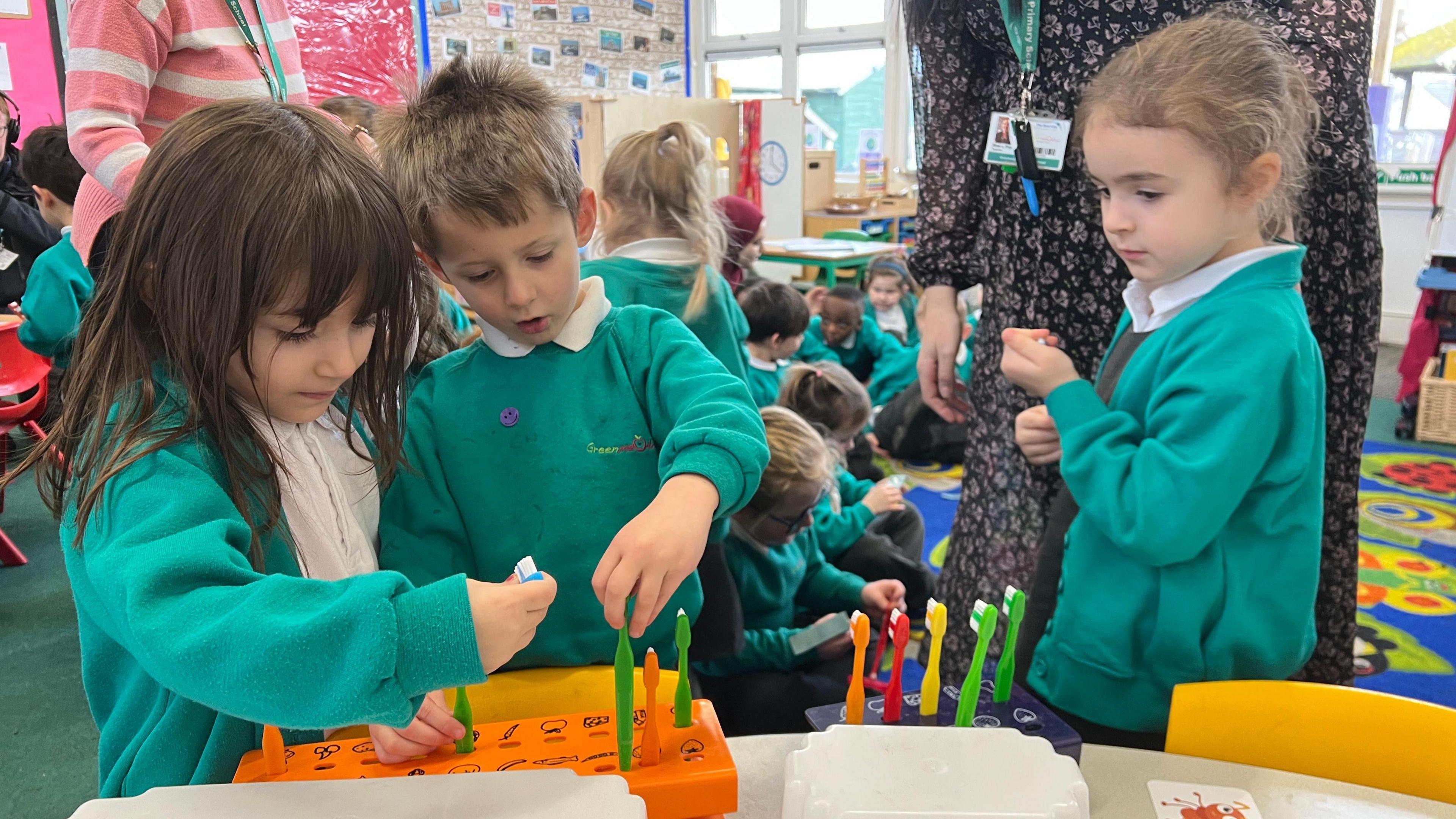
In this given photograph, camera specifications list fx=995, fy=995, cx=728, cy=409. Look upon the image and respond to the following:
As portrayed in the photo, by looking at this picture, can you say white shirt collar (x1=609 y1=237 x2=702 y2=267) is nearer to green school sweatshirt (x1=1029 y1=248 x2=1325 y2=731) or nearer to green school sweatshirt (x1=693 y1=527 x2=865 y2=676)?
green school sweatshirt (x1=693 y1=527 x2=865 y2=676)

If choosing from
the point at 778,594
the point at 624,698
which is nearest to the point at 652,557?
the point at 624,698

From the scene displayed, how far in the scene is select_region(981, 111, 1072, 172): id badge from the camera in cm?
125

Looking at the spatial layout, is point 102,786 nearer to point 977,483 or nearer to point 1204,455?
point 1204,455

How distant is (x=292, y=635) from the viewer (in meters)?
0.56

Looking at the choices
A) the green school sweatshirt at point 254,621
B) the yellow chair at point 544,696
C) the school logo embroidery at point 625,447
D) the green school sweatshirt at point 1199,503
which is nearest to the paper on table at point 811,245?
the green school sweatshirt at point 1199,503

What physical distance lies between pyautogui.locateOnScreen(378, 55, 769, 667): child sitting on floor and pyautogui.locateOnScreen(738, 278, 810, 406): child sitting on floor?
2.03 metres

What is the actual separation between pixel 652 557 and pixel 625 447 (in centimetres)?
28

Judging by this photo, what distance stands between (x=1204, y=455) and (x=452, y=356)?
2.48 feet

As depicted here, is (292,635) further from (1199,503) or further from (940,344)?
(940,344)

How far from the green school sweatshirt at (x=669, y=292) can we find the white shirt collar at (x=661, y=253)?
0.07 feet

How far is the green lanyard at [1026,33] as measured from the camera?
4.06ft

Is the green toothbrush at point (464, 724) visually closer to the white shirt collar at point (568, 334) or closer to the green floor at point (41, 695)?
the white shirt collar at point (568, 334)

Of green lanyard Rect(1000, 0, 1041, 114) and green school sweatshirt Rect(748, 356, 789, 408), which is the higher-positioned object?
green lanyard Rect(1000, 0, 1041, 114)

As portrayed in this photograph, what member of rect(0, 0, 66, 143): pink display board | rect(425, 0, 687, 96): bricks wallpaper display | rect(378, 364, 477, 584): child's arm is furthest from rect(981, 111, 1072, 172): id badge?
rect(425, 0, 687, 96): bricks wallpaper display
